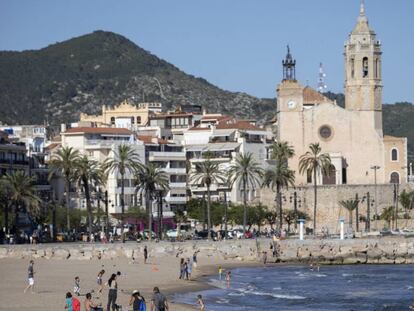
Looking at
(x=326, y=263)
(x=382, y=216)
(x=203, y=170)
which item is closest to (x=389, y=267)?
(x=326, y=263)

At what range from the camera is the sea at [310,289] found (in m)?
60.7

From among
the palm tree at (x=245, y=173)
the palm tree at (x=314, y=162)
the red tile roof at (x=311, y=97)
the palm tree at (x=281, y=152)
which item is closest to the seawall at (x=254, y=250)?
the palm tree at (x=245, y=173)

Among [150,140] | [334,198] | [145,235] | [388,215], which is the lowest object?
[145,235]

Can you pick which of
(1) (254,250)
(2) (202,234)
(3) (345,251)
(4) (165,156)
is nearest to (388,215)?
(2) (202,234)

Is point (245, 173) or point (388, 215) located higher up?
point (245, 173)

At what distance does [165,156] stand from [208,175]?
24.1 meters

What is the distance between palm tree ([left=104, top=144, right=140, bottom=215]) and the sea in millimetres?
21014

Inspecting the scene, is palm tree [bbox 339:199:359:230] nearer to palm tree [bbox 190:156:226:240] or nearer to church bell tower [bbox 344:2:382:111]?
palm tree [bbox 190:156:226:240]

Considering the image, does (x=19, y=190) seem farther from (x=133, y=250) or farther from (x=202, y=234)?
(x=202, y=234)

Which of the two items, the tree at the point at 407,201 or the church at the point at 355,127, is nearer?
the tree at the point at 407,201

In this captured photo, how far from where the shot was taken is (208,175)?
10675 centimetres

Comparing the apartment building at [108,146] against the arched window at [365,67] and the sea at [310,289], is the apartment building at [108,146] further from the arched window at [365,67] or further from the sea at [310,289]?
the sea at [310,289]

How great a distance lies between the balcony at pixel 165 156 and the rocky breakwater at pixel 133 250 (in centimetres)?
3785

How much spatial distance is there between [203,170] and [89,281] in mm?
48173
